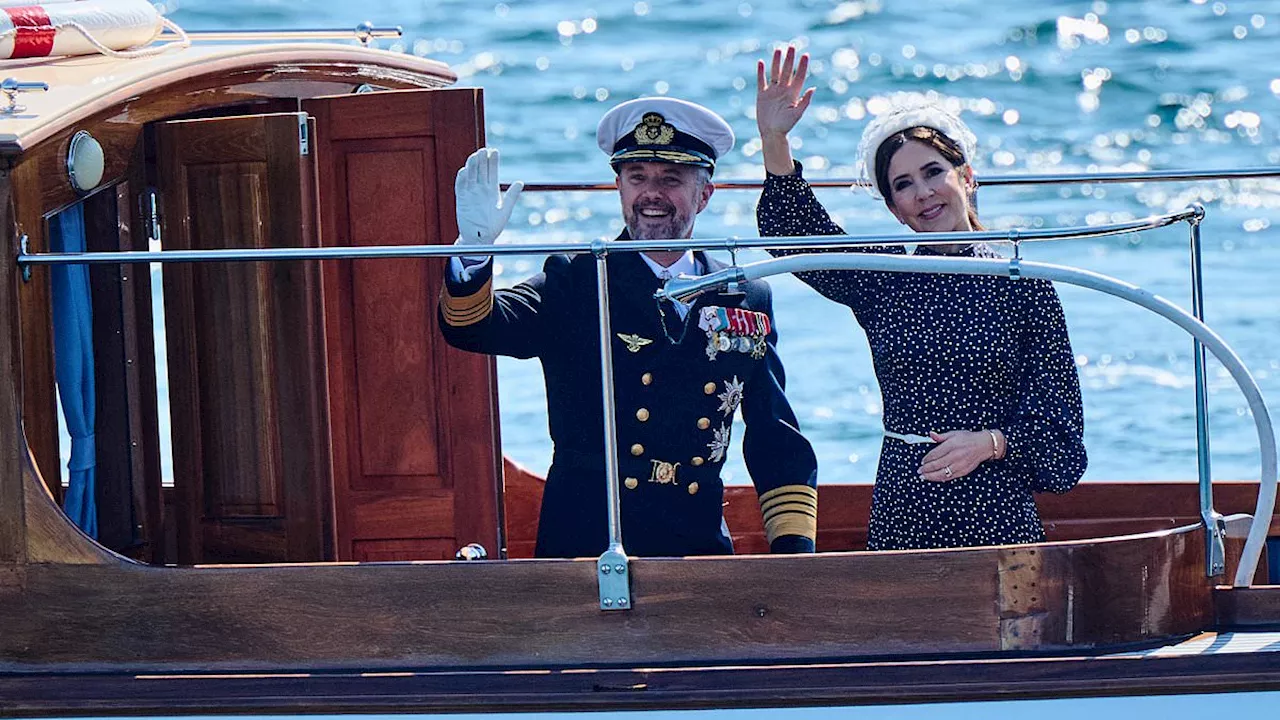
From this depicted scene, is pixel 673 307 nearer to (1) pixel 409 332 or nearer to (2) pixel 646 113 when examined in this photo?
(2) pixel 646 113

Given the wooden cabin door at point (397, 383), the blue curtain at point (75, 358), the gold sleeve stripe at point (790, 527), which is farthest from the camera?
the wooden cabin door at point (397, 383)

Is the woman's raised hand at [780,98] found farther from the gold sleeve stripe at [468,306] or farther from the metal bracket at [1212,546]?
the metal bracket at [1212,546]

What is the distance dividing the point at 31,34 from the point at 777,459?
1819mm

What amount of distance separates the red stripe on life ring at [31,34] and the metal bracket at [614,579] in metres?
1.68

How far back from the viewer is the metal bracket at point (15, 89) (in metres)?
3.76

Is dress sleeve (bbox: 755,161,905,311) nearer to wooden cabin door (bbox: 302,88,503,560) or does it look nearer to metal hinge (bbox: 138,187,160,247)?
wooden cabin door (bbox: 302,88,503,560)

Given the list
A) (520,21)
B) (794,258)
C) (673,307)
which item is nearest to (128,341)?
(673,307)

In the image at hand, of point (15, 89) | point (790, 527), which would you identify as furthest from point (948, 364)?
point (15, 89)

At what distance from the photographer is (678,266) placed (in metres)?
4.10

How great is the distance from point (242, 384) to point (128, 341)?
265 millimetres

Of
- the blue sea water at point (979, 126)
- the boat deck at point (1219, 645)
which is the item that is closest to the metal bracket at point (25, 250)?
the boat deck at point (1219, 645)

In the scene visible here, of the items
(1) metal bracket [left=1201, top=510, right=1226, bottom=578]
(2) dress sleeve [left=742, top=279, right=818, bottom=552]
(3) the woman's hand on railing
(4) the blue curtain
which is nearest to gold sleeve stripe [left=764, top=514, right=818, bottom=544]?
(2) dress sleeve [left=742, top=279, right=818, bottom=552]

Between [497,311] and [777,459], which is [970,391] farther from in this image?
[497,311]

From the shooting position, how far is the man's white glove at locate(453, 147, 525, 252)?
369cm
